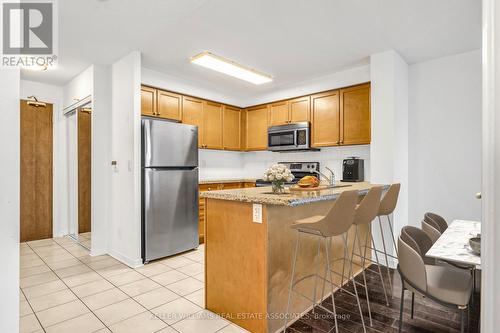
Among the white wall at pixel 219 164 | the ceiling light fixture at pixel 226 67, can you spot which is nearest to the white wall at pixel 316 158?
the white wall at pixel 219 164

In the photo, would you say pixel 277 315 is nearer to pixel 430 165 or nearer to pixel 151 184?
pixel 151 184

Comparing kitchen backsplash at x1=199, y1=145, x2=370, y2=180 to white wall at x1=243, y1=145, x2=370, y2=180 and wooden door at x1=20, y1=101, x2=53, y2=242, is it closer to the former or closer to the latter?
white wall at x1=243, y1=145, x2=370, y2=180

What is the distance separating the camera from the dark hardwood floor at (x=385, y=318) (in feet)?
6.81

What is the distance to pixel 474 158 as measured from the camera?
336 centimetres

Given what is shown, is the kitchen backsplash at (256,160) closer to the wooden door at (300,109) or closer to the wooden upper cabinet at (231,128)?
the wooden upper cabinet at (231,128)

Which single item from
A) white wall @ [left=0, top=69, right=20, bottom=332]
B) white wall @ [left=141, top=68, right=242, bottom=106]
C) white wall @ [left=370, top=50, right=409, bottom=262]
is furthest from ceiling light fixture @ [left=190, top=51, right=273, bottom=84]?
white wall @ [left=0, top=69, right=20, bottom=332]

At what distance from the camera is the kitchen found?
219cm

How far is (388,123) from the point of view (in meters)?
3.33

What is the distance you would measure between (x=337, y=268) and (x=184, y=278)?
1.67m

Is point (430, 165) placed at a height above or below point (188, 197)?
above

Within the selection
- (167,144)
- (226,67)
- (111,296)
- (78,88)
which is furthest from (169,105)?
(111,296)

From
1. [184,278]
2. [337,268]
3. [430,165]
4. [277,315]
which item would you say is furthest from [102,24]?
[430,165]

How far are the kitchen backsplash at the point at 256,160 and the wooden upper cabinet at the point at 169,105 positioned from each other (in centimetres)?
104

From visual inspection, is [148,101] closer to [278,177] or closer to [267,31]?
[267,31]
